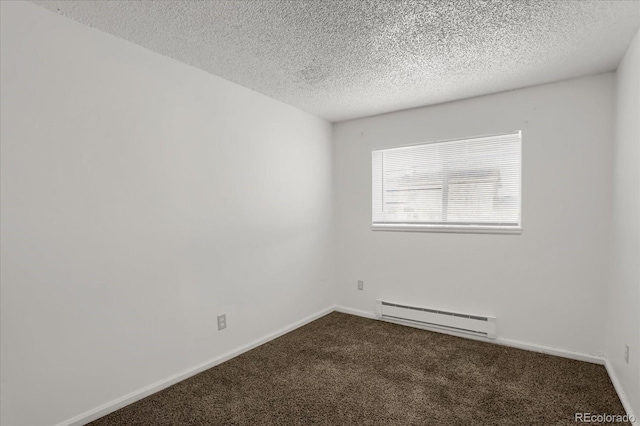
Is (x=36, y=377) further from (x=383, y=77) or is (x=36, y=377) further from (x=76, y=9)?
(x=383, y=77)

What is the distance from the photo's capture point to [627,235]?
2.22 m

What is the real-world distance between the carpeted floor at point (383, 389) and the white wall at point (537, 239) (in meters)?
0.36

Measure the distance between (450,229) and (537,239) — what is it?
78 cm

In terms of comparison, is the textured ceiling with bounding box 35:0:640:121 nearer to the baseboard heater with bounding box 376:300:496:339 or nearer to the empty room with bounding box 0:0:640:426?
the empty room with bounding box 0:0:640:426

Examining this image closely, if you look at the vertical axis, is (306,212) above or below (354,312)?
above

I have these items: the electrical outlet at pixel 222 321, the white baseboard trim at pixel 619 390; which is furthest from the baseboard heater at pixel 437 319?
the electrical outlet at pixel 222 321

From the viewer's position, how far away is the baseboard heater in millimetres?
3266

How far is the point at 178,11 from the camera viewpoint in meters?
1.88

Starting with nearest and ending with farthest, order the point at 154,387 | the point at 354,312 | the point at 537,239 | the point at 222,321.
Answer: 1. the point at 154,387
2. the point at 222,321
3. the point at 537,239
4. the point at 354,312

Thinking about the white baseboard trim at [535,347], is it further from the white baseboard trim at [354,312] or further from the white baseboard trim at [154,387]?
the white baseboard trim at [154,387]

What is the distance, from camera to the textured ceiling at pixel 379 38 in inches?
73.0

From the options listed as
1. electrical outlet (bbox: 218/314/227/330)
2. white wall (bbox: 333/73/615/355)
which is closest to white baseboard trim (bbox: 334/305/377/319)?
white wall (bbox: 333/73/615/355)

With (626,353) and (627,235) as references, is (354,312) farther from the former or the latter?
(627,235)

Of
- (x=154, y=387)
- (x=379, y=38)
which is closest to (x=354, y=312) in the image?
(x=154, y=387)
